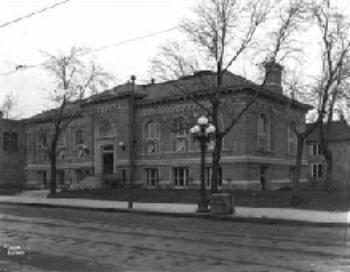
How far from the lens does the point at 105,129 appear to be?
150 feet

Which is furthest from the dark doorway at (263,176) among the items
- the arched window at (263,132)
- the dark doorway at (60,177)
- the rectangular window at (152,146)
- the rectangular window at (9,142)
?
the rectangular window at (9,142)

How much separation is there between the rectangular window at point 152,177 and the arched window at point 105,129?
5.32 m

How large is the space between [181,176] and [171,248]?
28.6m

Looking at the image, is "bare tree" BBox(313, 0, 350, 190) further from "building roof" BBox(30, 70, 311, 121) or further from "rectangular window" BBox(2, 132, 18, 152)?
"rectangular window" BBox(2, 132, 18, 152)

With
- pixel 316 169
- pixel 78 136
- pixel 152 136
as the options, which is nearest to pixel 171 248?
pixel 152 136

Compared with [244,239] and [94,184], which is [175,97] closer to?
[94,184]

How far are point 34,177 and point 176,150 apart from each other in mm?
20431

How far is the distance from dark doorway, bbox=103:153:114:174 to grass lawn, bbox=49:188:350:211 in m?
6.16

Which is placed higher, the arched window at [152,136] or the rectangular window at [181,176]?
the arched window at [152,136]

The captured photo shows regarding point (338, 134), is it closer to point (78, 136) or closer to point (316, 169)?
point (316, 169)

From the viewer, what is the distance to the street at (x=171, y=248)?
9484mm

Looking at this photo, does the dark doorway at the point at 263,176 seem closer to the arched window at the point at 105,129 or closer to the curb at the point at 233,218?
the arched window at the point at 105,129

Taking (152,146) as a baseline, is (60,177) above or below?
below

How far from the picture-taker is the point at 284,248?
11773mm
